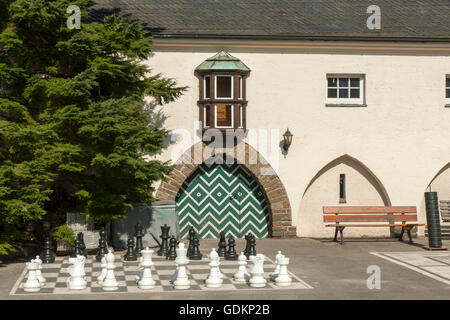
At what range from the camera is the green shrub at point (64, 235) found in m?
15.4

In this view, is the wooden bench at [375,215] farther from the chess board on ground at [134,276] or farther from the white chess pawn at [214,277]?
the white chess pawn at [214,277]

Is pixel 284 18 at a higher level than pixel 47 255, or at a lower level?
higher

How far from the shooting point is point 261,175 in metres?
19.4

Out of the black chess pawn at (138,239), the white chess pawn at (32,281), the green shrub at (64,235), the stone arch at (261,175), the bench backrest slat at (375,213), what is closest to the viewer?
the white chess pawn at (32,281)

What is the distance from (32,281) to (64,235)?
155 inches

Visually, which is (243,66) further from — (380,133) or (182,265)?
(182,265)

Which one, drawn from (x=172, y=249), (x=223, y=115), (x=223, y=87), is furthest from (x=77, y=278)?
(x=223, y=115)

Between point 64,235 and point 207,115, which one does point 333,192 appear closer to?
point 207,115

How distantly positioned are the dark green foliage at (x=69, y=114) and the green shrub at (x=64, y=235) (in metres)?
0.59

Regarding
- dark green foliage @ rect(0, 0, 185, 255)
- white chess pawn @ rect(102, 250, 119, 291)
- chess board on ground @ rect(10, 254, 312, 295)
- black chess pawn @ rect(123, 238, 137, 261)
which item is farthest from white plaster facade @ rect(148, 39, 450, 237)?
white chess pawn @ rect(102, 250, 119, 291)

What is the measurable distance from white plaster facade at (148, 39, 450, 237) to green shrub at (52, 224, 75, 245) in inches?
167

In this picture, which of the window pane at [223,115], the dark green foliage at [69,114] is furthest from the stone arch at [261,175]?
the dark green foliage at [69,114]

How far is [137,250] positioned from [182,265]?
3.61m

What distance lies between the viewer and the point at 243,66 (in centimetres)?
1919
